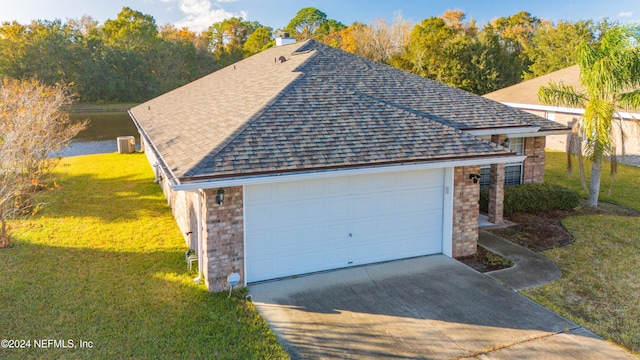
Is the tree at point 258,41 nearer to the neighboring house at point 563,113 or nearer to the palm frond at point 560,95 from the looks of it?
the neighboring house at point 563,113

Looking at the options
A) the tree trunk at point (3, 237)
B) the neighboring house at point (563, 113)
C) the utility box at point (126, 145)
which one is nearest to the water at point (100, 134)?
the utility box at point (126, 145)

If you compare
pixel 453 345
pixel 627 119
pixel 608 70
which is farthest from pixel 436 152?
pixel 627 119

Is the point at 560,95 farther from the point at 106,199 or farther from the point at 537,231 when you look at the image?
the point at 106,199

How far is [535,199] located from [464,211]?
4844mm

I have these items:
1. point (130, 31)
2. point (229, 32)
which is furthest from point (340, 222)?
point (229, 32)

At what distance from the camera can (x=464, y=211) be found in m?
10.0

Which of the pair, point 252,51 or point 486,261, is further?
point 252,51

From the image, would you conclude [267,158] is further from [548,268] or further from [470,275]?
[548,268]

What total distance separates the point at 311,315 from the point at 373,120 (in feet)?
15.3

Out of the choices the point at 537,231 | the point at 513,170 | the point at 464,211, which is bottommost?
the point at 537,231

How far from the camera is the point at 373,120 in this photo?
33.2 ft

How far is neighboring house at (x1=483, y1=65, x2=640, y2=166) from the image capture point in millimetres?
20875

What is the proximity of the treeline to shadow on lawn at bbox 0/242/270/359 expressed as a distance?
37.9m

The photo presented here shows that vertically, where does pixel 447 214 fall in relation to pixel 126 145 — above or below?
below
